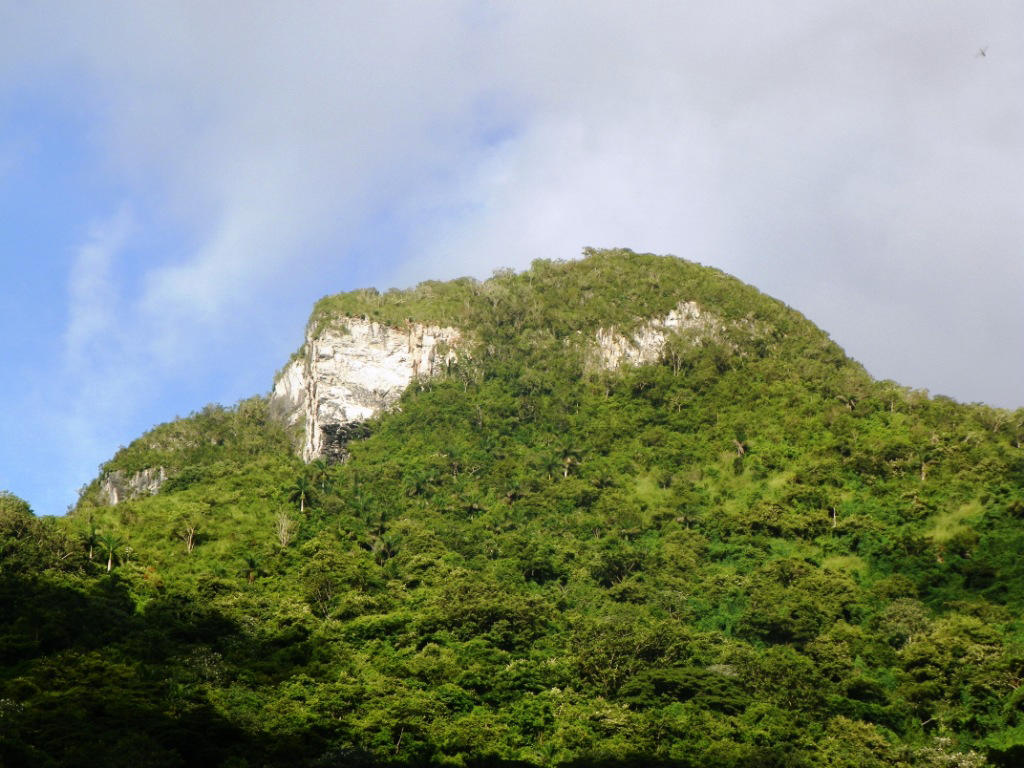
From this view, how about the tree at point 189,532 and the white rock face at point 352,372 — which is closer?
the tree at point 189,532

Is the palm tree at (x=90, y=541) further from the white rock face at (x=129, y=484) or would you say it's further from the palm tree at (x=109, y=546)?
the white rock face at (x=129, y=484)

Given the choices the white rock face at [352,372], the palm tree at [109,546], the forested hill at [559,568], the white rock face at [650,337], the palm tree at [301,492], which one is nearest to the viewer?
the forested hill at [559,568]

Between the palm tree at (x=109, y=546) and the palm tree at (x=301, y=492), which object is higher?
the palm tree at (x=301, y=492)

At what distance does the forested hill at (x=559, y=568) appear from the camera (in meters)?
52.1

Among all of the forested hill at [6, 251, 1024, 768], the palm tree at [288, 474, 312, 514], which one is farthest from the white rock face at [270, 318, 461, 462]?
the palm tree at [288, 474, 312, 514]

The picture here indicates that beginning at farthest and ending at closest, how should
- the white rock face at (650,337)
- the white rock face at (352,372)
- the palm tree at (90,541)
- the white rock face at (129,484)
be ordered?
the white rock face at (650,337) < the white rock face at (352,372) < the white rock face at (129,484) < the palm tree at (90,541)

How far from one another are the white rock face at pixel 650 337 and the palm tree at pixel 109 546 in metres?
64.8

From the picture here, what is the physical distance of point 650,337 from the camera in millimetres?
123438

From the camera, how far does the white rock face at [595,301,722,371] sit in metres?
123

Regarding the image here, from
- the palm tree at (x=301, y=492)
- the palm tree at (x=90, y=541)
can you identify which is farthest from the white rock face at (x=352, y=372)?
the palm tree at (x=90, y=541)

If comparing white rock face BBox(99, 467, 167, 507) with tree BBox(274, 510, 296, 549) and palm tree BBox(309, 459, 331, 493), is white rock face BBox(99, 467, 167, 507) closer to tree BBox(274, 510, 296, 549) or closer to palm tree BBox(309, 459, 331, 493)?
palm tree BBox(309, 459, 331, 493)

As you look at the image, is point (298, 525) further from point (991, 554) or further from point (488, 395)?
point (991, 554)

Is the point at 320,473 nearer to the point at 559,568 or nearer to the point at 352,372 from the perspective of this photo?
the point at 352,372

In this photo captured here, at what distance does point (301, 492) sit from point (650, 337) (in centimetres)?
5075
